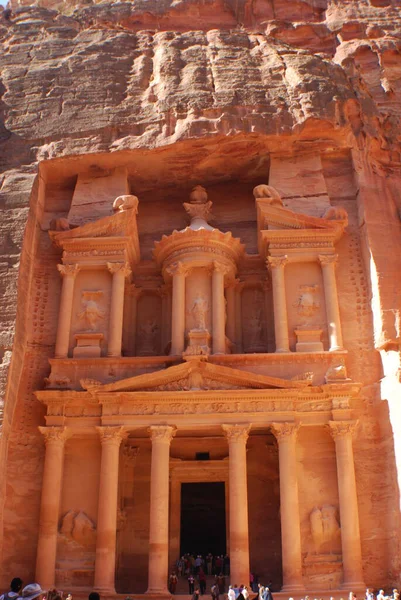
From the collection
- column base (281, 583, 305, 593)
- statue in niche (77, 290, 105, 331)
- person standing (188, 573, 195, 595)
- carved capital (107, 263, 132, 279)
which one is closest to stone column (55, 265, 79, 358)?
statue in niche (77, 290, 105, 331)

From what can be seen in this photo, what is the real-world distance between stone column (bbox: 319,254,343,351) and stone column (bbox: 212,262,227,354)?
2.89 meters

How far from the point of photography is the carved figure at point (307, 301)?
19.3 meters

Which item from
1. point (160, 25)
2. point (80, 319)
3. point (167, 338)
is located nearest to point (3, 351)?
point (80, 319)

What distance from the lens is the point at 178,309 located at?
19406mm

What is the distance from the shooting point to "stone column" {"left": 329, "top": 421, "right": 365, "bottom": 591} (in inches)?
623

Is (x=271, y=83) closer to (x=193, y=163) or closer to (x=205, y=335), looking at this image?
(x=193, y=163)

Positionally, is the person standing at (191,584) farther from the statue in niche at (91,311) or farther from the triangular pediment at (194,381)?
the statue in niche at (91,311)

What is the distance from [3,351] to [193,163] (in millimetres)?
8551

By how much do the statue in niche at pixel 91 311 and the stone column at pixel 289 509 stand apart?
5917 millimetres

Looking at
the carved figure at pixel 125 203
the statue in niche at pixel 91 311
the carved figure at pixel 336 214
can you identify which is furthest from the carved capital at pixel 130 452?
the carved figure at pixel 336 214

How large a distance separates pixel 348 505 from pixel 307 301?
5733 mm

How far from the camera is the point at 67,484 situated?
1747 cm

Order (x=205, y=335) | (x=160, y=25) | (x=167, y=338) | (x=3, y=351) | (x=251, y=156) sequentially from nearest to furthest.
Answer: (x=3, y=351) < (x=205, y=335) < (x=167, y=338) < (x=251, y=156) < (x=160, y=25)

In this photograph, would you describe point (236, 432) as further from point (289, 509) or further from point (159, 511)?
point (159, 511)
